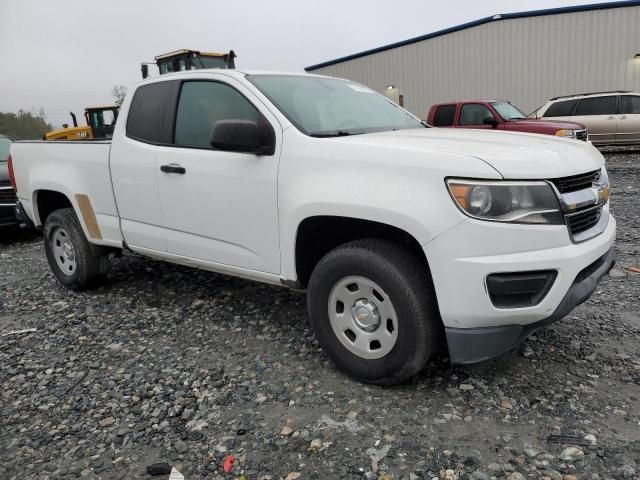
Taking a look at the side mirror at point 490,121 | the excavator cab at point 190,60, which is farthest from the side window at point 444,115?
the excavator cab at point 190,60

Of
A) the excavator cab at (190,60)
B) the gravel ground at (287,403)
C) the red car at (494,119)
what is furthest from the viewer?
the excavator cab at (190,60)

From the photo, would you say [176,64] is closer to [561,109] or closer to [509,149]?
[561,109]

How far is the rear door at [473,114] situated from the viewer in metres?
11.8

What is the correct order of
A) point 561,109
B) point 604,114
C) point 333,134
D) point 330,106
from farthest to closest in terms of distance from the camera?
1. point 561,109
2. point 604,114
3. point 330,106
4. point 333,134

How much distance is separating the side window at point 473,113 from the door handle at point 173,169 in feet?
31.4

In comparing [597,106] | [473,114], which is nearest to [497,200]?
[473,114]

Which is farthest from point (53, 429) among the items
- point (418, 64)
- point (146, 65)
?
point (418, 64)

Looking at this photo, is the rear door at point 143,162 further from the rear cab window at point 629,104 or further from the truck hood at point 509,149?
the rear cab window at point 629,104

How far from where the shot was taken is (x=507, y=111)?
12.0 m

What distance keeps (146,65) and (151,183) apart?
477 inches

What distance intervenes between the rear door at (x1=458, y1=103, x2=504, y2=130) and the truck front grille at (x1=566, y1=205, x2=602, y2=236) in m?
9.42

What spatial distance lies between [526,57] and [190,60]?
537 inches

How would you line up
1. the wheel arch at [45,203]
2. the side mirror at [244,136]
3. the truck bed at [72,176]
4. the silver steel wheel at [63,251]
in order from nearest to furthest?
the side mirror at [244,136], the truck bed at [72,176], the silver steel wheel at [63,251], the wheel arch at [45,203]

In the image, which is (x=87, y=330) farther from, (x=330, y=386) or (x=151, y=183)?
(x=330, y=386)
